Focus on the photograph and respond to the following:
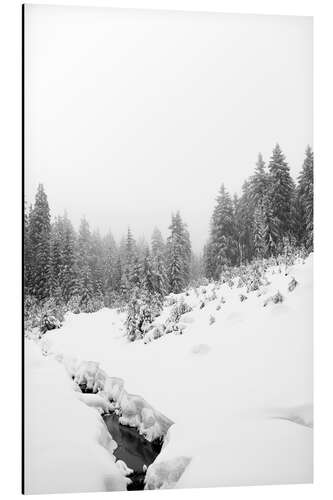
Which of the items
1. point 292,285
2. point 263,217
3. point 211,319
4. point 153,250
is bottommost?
point 211,319

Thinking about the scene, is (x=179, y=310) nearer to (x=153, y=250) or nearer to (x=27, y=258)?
(x=153, y=250)

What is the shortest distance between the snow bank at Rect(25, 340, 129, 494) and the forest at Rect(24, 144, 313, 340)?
0.52m

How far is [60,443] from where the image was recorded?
5758 mm

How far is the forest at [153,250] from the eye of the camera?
235 inches

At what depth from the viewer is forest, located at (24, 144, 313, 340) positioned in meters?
5.96

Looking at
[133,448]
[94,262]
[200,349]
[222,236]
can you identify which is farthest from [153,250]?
[133,448]

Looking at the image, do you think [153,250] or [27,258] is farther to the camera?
[153,250]

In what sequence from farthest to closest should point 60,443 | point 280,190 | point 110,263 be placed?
point 280,190 → point 110,263 → point 60,443

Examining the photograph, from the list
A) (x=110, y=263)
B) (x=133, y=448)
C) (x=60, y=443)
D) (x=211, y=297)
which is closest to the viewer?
(x=60, y=443)
